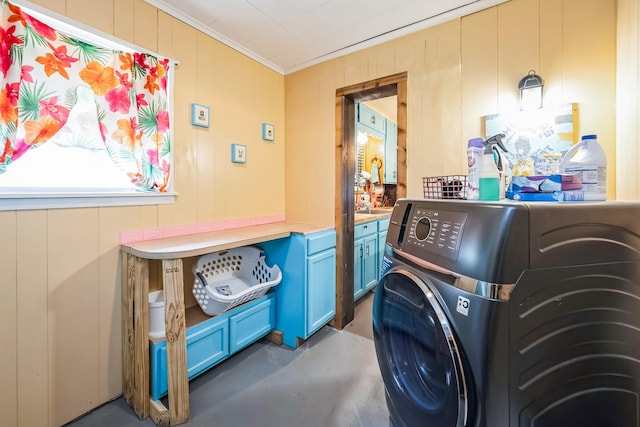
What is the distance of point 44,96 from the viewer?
1.35m

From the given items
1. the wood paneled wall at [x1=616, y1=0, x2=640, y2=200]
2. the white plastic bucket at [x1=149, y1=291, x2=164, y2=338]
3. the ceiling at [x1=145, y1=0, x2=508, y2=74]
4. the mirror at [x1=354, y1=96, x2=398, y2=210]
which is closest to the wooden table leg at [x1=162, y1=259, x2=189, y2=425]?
the white plastic bucket at [x1=149, y1=291, x2=164, y2=338]

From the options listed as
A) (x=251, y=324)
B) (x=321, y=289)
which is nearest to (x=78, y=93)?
(x=251, y=324)

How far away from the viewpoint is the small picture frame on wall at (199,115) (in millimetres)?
1963

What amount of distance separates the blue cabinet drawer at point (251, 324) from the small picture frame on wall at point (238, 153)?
1.13 m

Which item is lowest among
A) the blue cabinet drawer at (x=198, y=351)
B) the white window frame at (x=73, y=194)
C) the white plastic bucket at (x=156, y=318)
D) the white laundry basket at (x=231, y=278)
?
the blue cabinet drawer at (x=198, y=351)

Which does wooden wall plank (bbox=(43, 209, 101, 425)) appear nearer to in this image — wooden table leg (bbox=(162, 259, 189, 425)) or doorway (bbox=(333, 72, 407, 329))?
wooden table leg (bbox=(162, 259, 189, 425))

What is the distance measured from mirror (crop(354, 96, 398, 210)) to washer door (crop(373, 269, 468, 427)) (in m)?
2.51

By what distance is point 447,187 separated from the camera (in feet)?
4.73

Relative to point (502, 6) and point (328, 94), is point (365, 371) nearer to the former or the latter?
point (328, 94)

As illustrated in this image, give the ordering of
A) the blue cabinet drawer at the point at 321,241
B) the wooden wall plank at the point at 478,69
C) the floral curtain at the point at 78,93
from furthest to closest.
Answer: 1. the blue cabinet drawer at the point at 321,241
2. the wooden wall plank at the point at 478,69
3. the floral curtain at the point at 78,93

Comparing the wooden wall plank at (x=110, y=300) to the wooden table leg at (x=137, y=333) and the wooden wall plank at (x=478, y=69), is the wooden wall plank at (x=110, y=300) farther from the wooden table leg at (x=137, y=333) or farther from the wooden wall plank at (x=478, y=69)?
the wooden wall plank at (x=478, y=69)

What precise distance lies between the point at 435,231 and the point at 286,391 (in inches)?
54.7

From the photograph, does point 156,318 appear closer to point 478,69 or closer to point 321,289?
point 321,289

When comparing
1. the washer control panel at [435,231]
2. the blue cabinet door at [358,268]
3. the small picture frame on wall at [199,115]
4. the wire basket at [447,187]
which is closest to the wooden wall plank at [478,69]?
the wire basket at [447,187]
